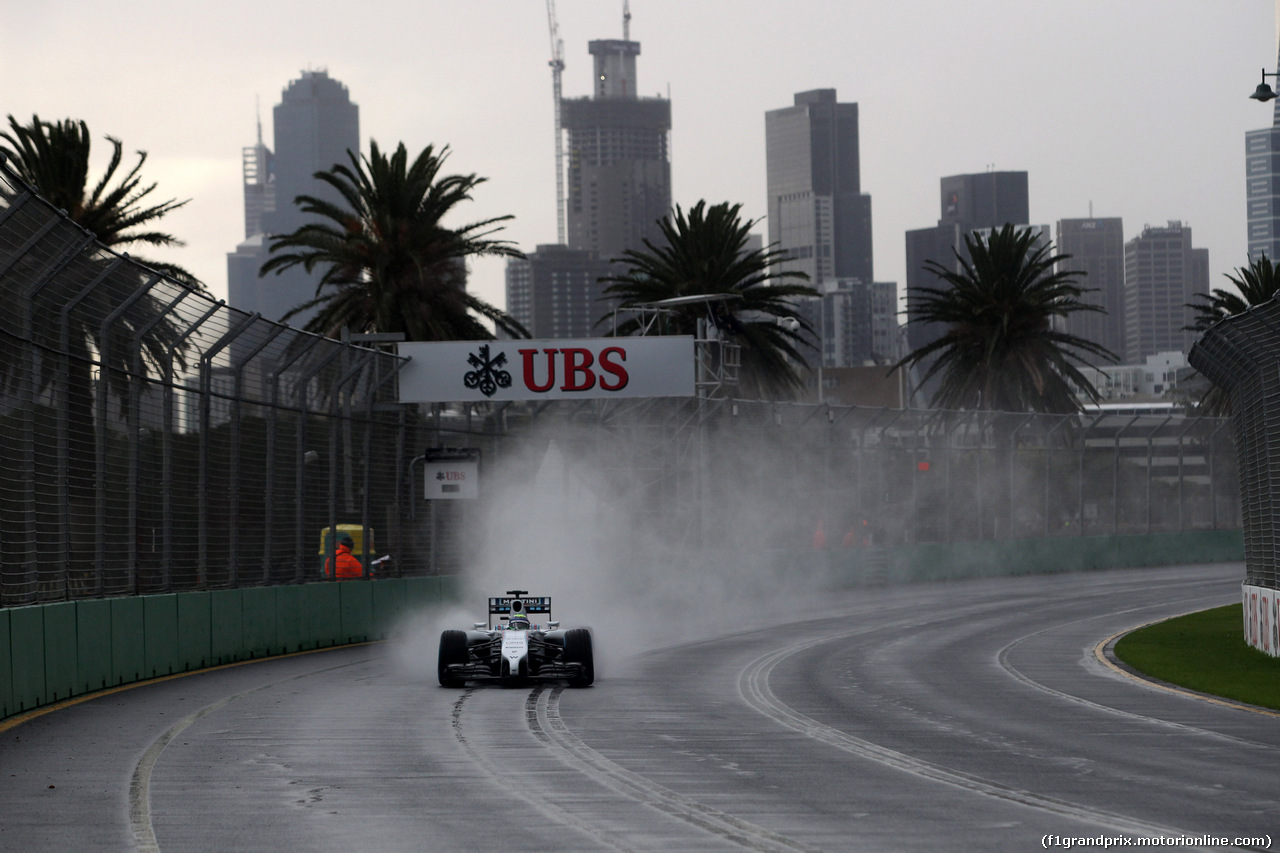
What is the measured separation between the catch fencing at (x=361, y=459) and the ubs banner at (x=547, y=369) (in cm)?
47

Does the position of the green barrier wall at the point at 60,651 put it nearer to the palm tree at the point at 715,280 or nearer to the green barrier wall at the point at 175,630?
the green barrier wall at the point at 175,630

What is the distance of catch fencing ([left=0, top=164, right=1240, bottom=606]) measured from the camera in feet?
55.5

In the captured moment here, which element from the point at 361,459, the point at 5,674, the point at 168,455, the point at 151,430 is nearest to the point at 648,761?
the point at 5,674

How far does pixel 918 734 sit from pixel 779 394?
35.9 meters

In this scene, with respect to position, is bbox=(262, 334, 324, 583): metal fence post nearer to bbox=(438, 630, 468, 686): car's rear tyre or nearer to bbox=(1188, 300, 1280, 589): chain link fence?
bbox=(438, 630, 468, 686): car's rear tyre

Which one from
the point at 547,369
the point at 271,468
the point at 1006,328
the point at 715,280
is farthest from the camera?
the point at 1006,328

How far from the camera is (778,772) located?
11.3m

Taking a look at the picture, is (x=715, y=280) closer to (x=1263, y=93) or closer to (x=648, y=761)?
(x=1263, y=93)

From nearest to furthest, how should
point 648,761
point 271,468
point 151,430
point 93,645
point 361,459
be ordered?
1. point 648,761
2. point 93,645
3. point 151,430
4. point 271,468
5. point 361,459

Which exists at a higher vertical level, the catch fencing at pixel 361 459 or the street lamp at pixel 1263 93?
the street lamp at pixel 1263 93

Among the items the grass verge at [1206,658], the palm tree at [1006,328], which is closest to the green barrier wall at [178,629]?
the grass verge at [1206,658]

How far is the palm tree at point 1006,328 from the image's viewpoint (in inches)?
2104

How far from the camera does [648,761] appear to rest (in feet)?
38.9

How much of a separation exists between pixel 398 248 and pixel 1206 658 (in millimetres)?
23482
